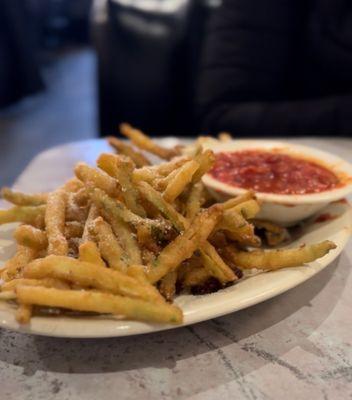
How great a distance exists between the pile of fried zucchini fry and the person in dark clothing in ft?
4.74

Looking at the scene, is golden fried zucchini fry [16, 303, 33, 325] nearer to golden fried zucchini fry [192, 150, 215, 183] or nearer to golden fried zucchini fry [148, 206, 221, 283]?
golden fried zucchini fry [148, 206, 221, 283]

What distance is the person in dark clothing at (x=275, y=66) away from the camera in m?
2.37

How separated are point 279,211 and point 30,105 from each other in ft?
15.8

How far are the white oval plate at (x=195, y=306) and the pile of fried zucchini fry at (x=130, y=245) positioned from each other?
0.07 feet

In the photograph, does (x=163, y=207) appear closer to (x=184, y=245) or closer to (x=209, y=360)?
(x=184, y=245)

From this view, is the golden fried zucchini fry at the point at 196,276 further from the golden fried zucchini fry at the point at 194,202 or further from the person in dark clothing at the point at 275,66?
the person in dark clothing at the point at 275,66

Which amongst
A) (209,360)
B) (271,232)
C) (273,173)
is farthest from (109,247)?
(273,173)

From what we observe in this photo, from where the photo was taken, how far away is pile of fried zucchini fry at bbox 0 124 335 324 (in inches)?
32.1

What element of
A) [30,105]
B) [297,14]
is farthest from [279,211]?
[30,105]

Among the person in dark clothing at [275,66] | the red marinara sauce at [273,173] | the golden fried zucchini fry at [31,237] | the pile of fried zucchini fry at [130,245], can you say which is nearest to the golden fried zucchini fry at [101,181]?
the pile of fried zucchini fry at [130,245]

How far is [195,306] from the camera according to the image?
875 mm

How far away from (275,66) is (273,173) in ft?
4.45

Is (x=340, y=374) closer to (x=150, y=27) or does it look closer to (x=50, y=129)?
(x=150, y=27)

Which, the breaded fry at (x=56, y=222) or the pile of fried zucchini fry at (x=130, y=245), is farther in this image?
the breaded fry at (x=56, y=222)
